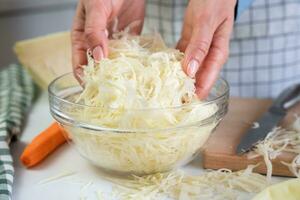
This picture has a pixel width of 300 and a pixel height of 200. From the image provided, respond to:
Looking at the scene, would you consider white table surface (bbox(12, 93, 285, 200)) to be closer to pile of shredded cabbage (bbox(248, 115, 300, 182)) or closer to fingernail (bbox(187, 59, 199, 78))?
pile of shredded cabbage (bbox(248, 115, 300, 182))

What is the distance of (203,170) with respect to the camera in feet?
2.44

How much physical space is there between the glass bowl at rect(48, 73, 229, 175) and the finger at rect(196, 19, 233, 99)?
0.04 meters

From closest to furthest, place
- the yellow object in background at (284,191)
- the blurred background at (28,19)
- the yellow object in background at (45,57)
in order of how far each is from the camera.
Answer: the yellow object in background at (284,191), the yellow object in background at (45,57), the blurred background at (28,19)

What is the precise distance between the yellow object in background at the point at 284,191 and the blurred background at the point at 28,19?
1.43 m

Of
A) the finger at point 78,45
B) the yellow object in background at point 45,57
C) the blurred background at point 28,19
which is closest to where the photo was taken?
the finger at point 78,45

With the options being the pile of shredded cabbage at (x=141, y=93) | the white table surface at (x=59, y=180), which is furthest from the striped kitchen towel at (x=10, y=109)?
the pile of shredded cabbage at (x=141, y=93)

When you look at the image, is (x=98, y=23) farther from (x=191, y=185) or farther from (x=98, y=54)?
(x=191, y=185)

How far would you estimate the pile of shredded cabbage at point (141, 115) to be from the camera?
651 mm

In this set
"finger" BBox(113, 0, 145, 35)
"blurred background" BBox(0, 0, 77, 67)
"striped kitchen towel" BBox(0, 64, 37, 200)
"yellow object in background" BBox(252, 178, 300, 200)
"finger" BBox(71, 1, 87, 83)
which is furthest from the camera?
"blurred background" BBox(0, 0, 77, 67)

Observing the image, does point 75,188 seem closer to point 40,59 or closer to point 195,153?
point 195,153

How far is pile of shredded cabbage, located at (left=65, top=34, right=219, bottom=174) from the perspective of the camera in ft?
→ 2.14

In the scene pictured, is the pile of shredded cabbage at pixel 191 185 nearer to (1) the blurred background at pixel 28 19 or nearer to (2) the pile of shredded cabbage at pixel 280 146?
(2) the pile of shredded cabbage at pixel 280 146

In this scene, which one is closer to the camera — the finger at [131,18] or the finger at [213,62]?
the finger at [213,62]

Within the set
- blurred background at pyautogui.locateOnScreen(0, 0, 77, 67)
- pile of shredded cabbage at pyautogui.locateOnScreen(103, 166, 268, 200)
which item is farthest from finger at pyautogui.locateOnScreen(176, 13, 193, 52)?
blurred background at pyautogui.locateOnScreen(0, 0, 77, 67)
